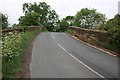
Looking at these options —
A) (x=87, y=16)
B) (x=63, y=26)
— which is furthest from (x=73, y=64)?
(x=63, y=26)

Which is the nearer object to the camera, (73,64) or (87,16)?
(73,64)

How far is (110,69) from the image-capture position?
61.1 feet

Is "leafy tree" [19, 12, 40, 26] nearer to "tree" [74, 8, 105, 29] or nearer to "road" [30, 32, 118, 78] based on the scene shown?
"tree" [74, 8, 105, 29]

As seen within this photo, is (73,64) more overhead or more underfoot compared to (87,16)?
more underfoot

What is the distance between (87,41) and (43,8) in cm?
5844

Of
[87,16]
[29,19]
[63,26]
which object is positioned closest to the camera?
[29,19]

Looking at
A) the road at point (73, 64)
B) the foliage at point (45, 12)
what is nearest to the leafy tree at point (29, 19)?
the foliage at point (45, 12)

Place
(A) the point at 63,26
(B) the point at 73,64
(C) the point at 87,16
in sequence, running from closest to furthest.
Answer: (B) the point at 73,64 → (C) the point at 87,16 → (A) the point at 63,26

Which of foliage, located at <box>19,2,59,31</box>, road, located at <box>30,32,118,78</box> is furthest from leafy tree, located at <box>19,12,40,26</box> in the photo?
road, located at <box>30,32,118,78</box>

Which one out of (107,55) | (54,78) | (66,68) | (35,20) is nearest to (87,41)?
(107,55)

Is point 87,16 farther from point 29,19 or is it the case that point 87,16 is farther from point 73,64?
point 73,64

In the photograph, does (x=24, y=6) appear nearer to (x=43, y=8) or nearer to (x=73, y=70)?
(x=43, y=8)

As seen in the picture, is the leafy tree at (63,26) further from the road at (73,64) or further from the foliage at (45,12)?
the road at (73,64)

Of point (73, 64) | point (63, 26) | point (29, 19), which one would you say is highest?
point (29, 19)
